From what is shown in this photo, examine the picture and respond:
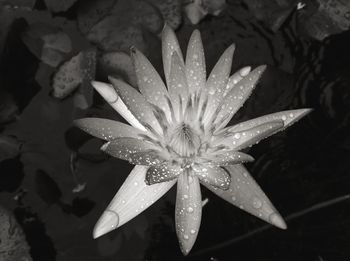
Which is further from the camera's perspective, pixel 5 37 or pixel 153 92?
pixel 5 37

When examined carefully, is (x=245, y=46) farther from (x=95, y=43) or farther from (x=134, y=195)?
(x=134, y=195)

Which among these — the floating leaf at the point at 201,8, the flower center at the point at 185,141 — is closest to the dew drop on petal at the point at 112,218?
the flower center at the point at 185,141

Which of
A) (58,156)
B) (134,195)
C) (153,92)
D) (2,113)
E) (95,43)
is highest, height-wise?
(153,92)

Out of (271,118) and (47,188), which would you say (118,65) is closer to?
(47,188)

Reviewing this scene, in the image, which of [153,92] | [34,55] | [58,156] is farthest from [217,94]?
[34,55]

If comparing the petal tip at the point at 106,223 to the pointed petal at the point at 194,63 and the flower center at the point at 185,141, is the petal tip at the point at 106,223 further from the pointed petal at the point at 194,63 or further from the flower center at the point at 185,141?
the pointed petal at the point at 194,63

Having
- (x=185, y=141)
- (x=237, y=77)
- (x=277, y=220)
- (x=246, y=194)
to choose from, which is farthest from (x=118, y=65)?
(x=277, y=220)

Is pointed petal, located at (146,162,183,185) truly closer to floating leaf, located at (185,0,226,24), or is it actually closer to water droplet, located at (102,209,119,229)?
water droplet, located at (102,209,119,229)
